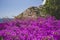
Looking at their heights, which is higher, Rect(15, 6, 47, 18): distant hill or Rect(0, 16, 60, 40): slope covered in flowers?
Rect(15, 6, 47, 18): distant hill

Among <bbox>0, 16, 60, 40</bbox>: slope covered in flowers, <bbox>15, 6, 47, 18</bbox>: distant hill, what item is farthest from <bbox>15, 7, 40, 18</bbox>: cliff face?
<bbox>0, 16, 60, 40</bbox>: slope covered in flowers

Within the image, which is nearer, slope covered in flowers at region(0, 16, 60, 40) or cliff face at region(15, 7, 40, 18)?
slope covered in flowers at region(0, 16, 60, 40)

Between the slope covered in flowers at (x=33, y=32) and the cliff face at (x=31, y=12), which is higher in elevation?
the cliff face at (x=31, y=12)

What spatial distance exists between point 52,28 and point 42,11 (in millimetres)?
3536

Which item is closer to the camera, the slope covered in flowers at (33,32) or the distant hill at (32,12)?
the slope covered in flowers at (33,32)

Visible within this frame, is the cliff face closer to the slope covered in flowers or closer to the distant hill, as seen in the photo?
the distant hill

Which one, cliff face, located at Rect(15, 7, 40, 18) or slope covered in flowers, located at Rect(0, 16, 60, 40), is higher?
cliff face, located at Rect(15, 7, 40, 18)

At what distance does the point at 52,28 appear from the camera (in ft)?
18.2

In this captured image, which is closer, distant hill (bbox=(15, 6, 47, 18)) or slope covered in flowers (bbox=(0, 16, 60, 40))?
slope covered in flowers (bbox=(0, 16, 60, 40))

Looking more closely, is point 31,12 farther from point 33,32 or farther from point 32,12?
point 33,32

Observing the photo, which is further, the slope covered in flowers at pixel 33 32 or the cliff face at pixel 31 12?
the cliff face at pixel 31 12

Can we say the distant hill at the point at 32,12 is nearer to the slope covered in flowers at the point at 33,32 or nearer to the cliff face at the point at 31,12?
the cliff face at the point at 31,12

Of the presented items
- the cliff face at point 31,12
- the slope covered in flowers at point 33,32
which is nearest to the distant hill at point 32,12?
the cliff face at point 31,12

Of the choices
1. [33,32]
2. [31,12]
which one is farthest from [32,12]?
[33,32]
